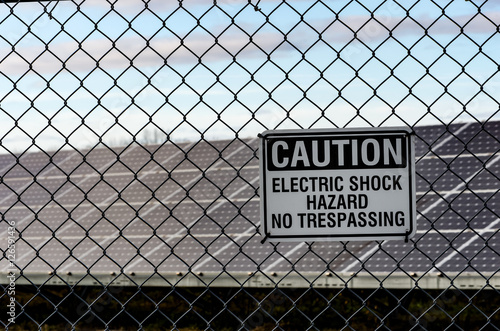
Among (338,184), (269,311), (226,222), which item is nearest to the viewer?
(338,184)

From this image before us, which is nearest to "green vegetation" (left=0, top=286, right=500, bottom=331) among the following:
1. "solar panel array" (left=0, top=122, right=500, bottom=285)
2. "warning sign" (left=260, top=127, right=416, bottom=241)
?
"solar panel array" (left=0, top=122, right=500, bottom=285)

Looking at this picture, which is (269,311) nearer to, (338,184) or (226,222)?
(226,222)

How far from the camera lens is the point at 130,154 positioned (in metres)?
12.2

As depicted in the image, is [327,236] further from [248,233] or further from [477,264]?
[248,233]

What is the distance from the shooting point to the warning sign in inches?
105

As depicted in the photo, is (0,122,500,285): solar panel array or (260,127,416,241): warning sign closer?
(260,127,416,241): warning sign

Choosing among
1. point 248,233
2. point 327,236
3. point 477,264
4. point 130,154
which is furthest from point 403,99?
point 130,154

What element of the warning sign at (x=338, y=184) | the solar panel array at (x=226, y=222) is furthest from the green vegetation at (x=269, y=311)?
the warning sign at (x=338, y=184)

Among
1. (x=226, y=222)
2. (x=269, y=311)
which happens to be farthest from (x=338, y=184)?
(x=269, y=311)

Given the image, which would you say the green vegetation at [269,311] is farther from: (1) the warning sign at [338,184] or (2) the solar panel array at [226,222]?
(1) the warning sign at [338,184]

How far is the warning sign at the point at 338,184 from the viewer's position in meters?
2.67

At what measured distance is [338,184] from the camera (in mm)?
2676

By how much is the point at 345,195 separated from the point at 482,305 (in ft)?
26.6

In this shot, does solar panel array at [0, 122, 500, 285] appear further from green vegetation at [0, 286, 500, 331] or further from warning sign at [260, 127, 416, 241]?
warning sign at [260, 127, 416, 241]
